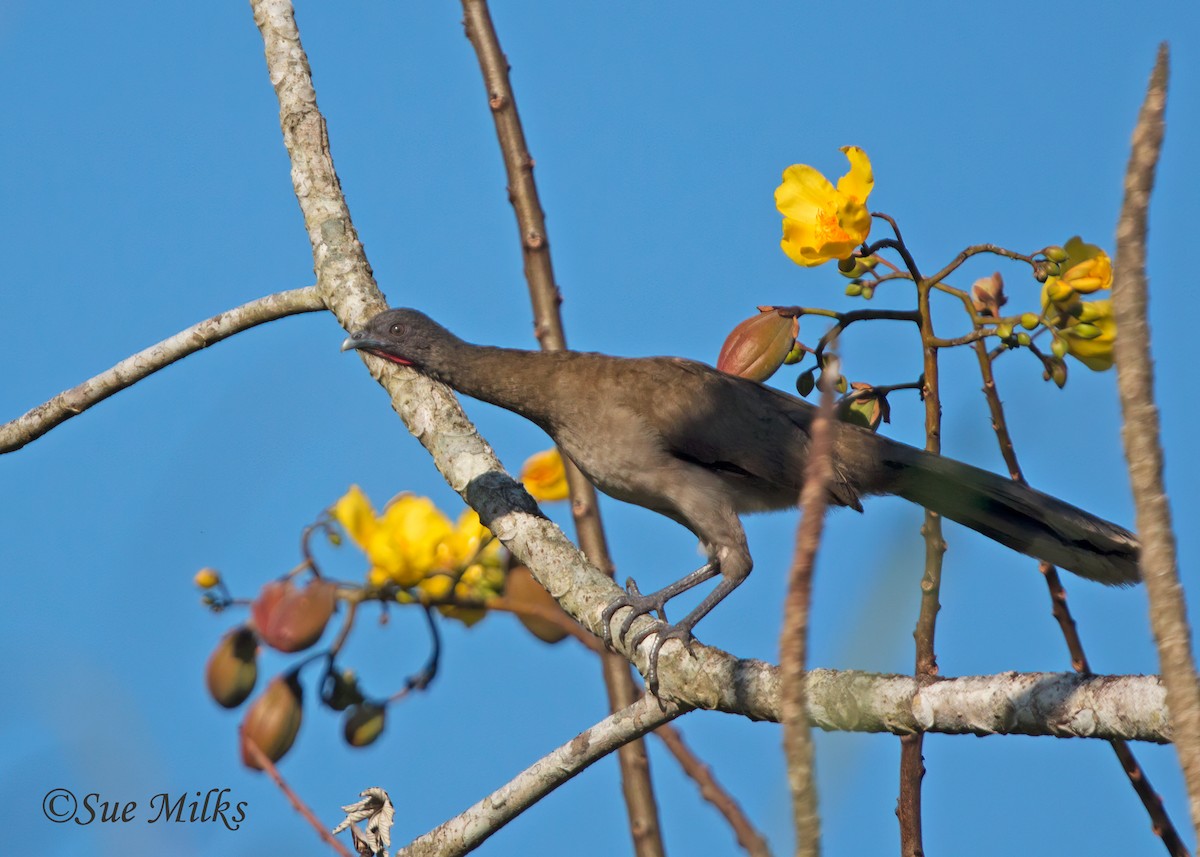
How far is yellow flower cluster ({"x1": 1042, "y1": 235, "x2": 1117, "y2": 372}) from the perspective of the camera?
2906 mm

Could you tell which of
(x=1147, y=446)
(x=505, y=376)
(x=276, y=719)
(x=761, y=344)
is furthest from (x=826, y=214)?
(x=1147, y=446)

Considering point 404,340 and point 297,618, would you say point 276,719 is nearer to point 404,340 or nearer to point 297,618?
point 297,618

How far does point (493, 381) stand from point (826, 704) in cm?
229

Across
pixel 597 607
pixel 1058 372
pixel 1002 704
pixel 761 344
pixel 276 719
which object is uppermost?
pixel 761 344

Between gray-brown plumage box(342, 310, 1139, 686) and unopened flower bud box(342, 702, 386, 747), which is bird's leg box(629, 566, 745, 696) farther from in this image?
unopened flower bud box(342, 702, 386, 747)

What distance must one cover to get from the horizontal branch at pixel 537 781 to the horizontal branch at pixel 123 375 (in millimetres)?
2007

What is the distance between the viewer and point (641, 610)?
3.56 metres

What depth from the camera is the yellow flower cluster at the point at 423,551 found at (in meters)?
3.48

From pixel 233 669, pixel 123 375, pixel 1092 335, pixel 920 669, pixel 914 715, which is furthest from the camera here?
pixel 123 375

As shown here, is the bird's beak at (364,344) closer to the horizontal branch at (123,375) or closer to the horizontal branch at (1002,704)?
the horizontal branch at (123,375)

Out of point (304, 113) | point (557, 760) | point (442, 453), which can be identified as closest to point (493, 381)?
point (442, 453)

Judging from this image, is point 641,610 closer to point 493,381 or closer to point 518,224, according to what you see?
point 493,381

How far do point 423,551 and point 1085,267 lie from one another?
77.1 inches

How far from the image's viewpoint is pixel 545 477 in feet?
14.1
